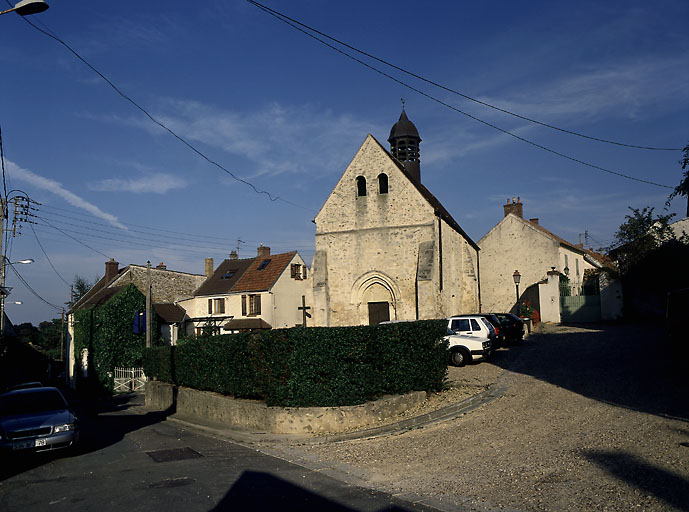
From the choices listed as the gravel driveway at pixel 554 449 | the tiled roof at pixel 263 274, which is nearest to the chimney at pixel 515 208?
the tiled roof at pixel 263 274

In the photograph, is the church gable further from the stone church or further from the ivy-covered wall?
the ivy-covered wall

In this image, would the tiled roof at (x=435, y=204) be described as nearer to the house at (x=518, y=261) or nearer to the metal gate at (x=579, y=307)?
the house at (x=518, y=261)

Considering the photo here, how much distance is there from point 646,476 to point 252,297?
114 ft

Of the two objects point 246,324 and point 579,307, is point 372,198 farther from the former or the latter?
point 246,324

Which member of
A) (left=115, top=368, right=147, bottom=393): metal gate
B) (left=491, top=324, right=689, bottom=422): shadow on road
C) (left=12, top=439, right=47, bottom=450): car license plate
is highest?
(left=491, top=324, right=689, bottom=422): shadow on road

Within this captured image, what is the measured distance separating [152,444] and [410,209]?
57.5 feet

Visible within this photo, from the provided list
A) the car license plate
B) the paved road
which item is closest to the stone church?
the paved road

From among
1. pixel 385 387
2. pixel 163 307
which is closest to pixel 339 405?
pixel 385 387

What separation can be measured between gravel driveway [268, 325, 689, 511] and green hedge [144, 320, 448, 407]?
1.50 meters

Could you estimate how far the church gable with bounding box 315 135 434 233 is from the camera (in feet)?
86.9

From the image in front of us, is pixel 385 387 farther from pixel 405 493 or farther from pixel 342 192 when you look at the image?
pixel 342 192

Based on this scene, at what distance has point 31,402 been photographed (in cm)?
1181

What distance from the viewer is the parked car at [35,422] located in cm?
1020

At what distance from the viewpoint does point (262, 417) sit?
1241cm
